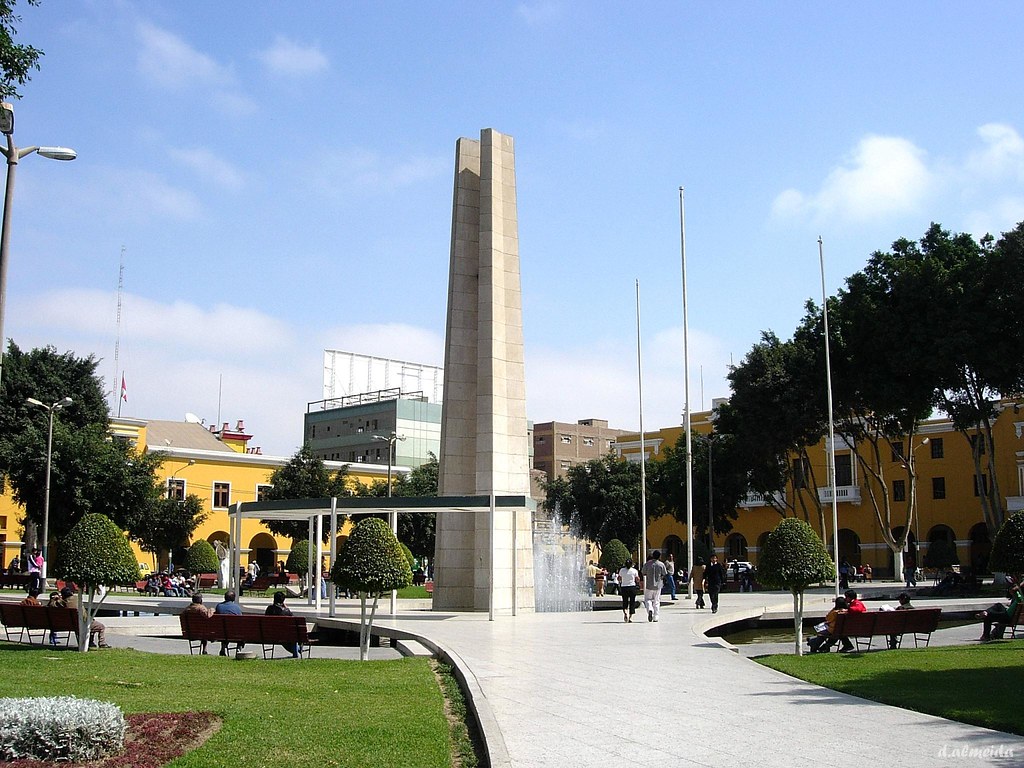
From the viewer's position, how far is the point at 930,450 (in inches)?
2298

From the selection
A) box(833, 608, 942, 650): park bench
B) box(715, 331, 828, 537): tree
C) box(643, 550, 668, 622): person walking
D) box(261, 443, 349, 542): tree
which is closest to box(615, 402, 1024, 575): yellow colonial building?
box(715, 331, 828, 537): tree

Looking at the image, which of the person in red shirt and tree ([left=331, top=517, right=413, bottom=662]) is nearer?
tree ([left=331, top=517, right=413, bottom=662])

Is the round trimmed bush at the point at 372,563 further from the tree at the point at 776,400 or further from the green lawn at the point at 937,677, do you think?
the tree at the point at 776,400

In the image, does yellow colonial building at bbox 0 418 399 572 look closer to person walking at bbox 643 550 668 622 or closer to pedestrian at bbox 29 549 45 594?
pedestrian at bbox 29 549 45 594

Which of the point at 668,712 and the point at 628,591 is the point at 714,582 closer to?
the point at 628,591

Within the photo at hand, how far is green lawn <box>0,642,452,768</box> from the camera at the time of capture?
8.23 metres

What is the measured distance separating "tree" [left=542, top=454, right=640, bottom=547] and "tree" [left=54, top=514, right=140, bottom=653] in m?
49.4

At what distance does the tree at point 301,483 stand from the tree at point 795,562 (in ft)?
137

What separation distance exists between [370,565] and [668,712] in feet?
21.1

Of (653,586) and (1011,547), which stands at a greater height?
(1011,547)

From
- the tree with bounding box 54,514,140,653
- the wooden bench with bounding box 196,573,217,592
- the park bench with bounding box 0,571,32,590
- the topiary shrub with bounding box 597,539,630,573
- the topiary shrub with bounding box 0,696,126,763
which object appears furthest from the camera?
the topiary shrub with bounding box 597,539,630,573

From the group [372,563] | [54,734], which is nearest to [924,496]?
[372,563]

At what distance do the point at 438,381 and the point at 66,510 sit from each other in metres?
52.1

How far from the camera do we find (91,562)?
16.7 m
